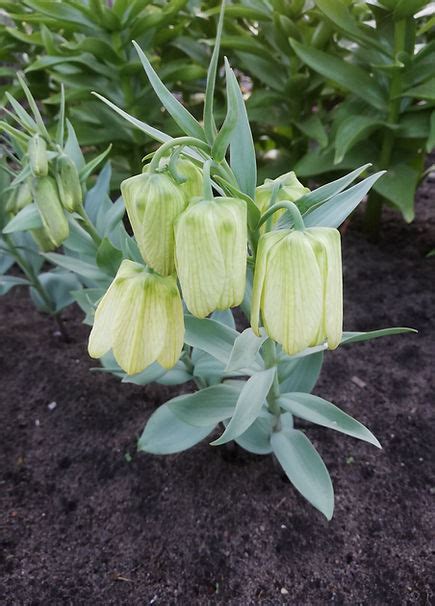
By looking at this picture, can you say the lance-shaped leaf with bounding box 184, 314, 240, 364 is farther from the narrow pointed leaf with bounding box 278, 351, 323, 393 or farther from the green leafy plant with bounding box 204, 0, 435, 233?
the green leafy plant with bounding box 204, 0, 435, 233

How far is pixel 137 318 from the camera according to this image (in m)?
0.68

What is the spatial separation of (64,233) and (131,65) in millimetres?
925

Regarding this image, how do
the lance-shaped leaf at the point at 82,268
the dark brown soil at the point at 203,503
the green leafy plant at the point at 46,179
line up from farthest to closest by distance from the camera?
the lance-shaped leaf at the point at 82,268 → the dark brown soil at the point at 203,503 → the green leafy plant at the point at 46,179

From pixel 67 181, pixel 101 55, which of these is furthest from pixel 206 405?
pixel 101 55

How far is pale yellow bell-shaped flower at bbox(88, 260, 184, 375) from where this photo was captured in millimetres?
676

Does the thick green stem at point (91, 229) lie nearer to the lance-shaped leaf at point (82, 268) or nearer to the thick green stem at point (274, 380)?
the lance-shaped leaf at point (82, 268)

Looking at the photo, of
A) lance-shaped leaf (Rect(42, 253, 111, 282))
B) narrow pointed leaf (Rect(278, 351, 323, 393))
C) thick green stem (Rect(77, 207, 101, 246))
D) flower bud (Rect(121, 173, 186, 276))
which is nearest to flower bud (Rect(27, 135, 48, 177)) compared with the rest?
thick green stem (Rect(77, 207, 101, 246))

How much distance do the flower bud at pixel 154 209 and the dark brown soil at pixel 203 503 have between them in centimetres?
71

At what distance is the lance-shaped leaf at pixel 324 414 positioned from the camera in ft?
2.81

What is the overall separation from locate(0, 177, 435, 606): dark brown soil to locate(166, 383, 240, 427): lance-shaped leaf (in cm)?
28

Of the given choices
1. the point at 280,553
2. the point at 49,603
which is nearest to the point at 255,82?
the point at 280,553

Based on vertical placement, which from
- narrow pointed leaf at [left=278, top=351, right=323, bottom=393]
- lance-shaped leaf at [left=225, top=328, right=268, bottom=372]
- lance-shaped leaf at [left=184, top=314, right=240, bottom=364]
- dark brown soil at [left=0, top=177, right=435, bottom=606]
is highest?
lance-shaped leaf at [left=225, top=328, right=268, bottom=372]

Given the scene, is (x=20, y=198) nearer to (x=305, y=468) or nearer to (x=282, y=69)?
(x=305, y=468)

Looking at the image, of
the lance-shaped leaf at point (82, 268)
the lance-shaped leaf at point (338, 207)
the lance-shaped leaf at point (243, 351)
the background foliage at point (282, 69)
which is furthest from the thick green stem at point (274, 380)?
the background foliage at point (282, 69)
